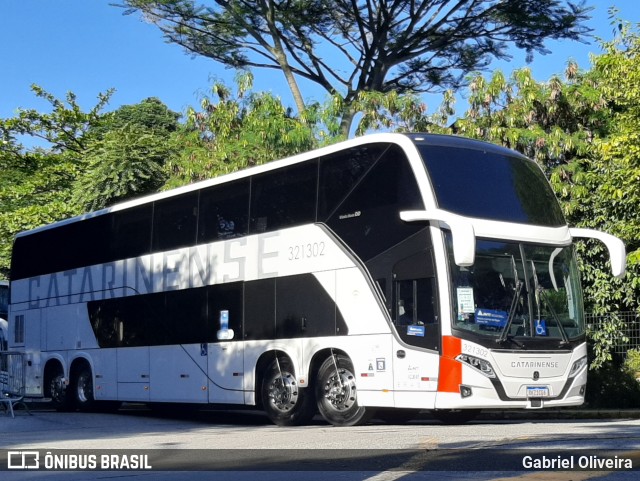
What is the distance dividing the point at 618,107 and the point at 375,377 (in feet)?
40.1

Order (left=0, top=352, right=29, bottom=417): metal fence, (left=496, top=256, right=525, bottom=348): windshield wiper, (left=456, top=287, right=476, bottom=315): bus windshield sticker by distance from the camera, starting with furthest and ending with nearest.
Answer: (left=0, top=352, right=29, bottom=417): metal fence < (left=496, top=256, right=525, bottom=348): windshield wiper < (left=456, top=287, right=476, bottom=315): bus windshield sticker

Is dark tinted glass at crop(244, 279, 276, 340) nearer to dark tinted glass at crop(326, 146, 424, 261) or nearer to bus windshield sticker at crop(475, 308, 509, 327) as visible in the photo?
dark tinted glass at crop(326, 146, 424, 261)

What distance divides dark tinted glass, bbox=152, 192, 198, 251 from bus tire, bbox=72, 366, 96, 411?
412 cm

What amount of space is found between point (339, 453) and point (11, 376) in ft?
40.5

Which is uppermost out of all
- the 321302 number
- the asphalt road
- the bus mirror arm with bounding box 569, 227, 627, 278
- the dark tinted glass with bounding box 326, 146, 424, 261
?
the dark tinted glass with bounding box 326, 146, 424, 261

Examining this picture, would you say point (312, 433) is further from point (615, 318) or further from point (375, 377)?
point (615, 318)

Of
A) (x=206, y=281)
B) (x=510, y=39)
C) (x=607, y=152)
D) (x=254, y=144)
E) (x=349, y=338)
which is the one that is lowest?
(x=349, y=338)

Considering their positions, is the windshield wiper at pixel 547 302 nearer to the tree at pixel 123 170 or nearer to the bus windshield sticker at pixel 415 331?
the bus windshield sticker at pixel 415 331

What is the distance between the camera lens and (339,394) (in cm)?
1594

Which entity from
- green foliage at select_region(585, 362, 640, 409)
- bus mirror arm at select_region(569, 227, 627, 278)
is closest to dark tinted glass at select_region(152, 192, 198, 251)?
bus mirror arm at select_region(569, 227, 627, 278)

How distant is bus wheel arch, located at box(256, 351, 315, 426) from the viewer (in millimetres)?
16578

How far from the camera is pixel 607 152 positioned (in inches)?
831

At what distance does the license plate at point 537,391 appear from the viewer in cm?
1480

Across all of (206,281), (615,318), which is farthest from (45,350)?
(615,318)
